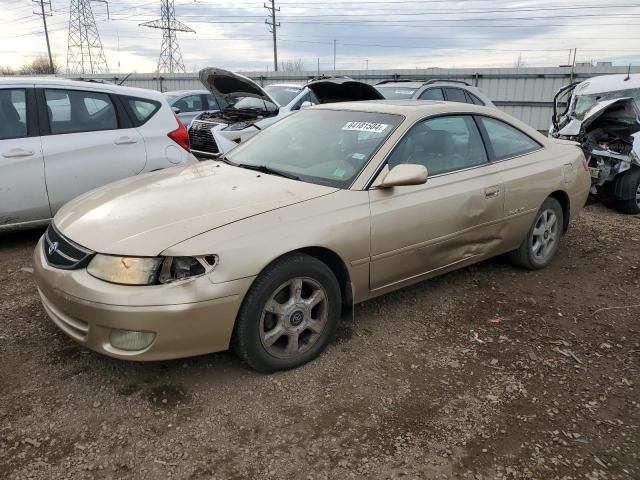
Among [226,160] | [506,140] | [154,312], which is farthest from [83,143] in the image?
[506,140]

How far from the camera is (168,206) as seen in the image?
3.06 m

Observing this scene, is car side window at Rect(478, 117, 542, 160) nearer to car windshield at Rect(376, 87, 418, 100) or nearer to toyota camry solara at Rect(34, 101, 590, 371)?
toyota camry solara at Rect(34, 101, 590, 371)

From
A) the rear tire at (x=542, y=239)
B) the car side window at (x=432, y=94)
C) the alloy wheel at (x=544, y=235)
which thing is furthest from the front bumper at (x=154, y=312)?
the car side window at (x=432, y=94)

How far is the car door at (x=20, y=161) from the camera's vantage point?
15.6 ft

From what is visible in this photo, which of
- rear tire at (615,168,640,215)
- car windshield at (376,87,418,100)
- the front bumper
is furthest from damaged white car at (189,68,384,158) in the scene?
the front bumper

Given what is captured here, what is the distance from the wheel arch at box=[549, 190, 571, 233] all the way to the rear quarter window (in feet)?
13.5

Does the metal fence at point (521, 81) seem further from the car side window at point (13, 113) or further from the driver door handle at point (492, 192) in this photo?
the car side window at point (13, 113)

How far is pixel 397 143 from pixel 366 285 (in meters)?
0.98

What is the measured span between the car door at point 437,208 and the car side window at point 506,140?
165mm

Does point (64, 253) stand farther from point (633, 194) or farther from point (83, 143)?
point (633, 194)

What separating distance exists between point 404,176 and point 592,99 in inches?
264

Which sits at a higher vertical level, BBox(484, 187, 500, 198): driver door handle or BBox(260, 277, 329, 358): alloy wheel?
BBox(484, 187, 500, 198): driver door handle

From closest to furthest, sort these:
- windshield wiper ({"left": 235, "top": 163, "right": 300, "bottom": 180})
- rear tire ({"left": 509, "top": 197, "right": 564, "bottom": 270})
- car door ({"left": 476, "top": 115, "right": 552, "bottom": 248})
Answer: windshield wiper ({"left": 235, "top": 163, "right": 300, "bottom": 180})
car door ({"left": 476, "top": 115, "right": 552, "bottom": 248})
rear tire ({"left": 509, "top": 197, "right": 564, "bottom": 270})

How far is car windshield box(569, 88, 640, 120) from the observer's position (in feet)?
26.1
